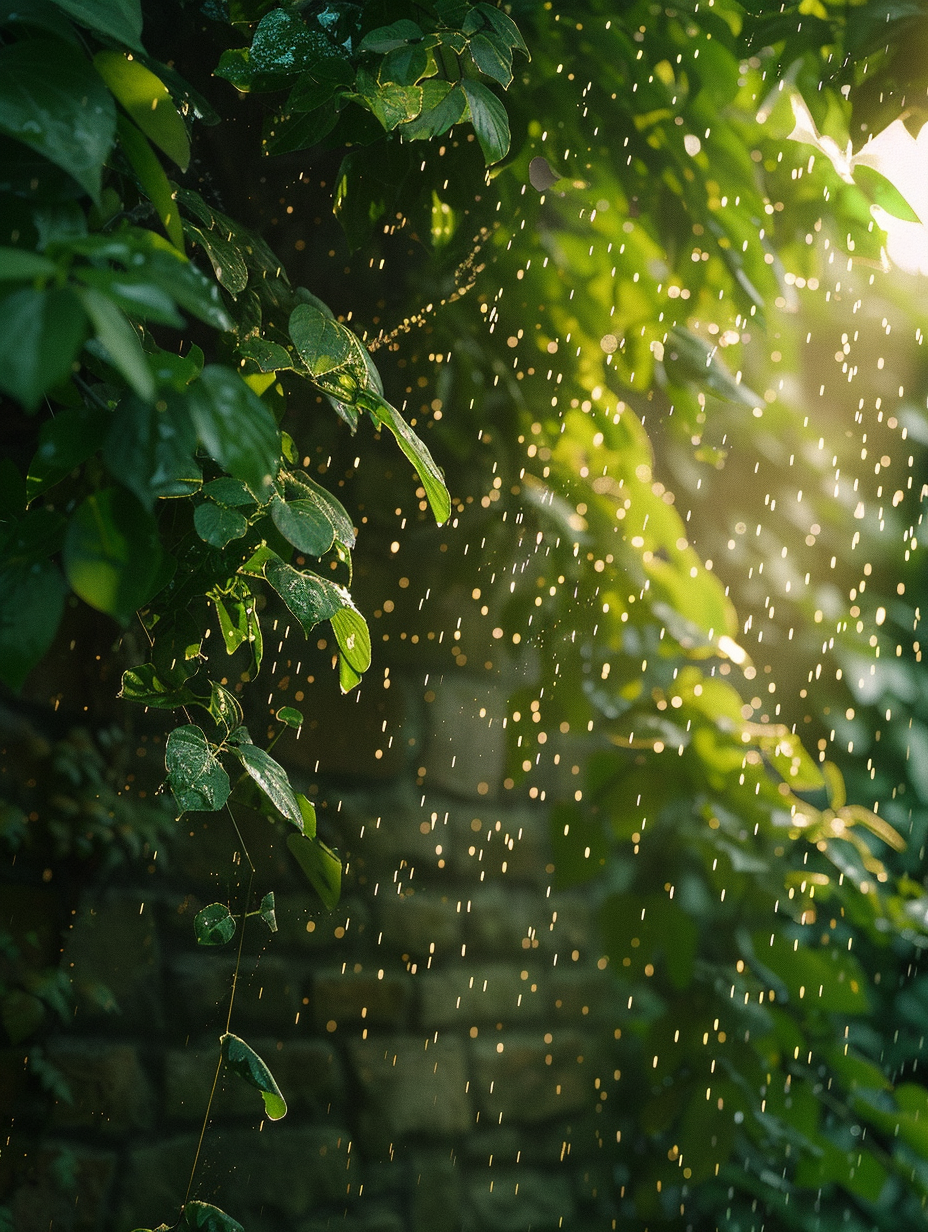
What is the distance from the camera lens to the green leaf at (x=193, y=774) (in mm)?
453

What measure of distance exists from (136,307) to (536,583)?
90 centimetres

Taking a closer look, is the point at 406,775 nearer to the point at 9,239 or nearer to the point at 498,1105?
the point at 498,1105

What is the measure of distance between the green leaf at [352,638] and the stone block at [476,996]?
0.91 meters

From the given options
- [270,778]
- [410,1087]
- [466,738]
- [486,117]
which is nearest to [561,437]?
[466,738]

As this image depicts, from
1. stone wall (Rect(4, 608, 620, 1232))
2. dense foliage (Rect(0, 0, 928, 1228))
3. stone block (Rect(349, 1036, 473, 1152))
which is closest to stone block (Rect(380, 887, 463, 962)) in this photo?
stone wall (Rect(4, 608, 620, 1232))

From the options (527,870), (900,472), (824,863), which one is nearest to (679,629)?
(527,870)

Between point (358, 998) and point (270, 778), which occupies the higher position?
point (270, 778)

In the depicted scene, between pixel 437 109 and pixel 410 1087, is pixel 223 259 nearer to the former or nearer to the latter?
pixel 437 109

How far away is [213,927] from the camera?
0.56 m

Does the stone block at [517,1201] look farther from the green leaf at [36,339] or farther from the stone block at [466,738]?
the green leaf at [36,339]

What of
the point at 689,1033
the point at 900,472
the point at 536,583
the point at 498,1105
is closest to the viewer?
the point at 536,583

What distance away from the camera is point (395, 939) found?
50.3 inches

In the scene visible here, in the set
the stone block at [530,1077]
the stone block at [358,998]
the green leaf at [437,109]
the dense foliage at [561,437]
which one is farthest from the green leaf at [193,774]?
the stone block at [530,1077]

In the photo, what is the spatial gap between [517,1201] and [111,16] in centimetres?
152
